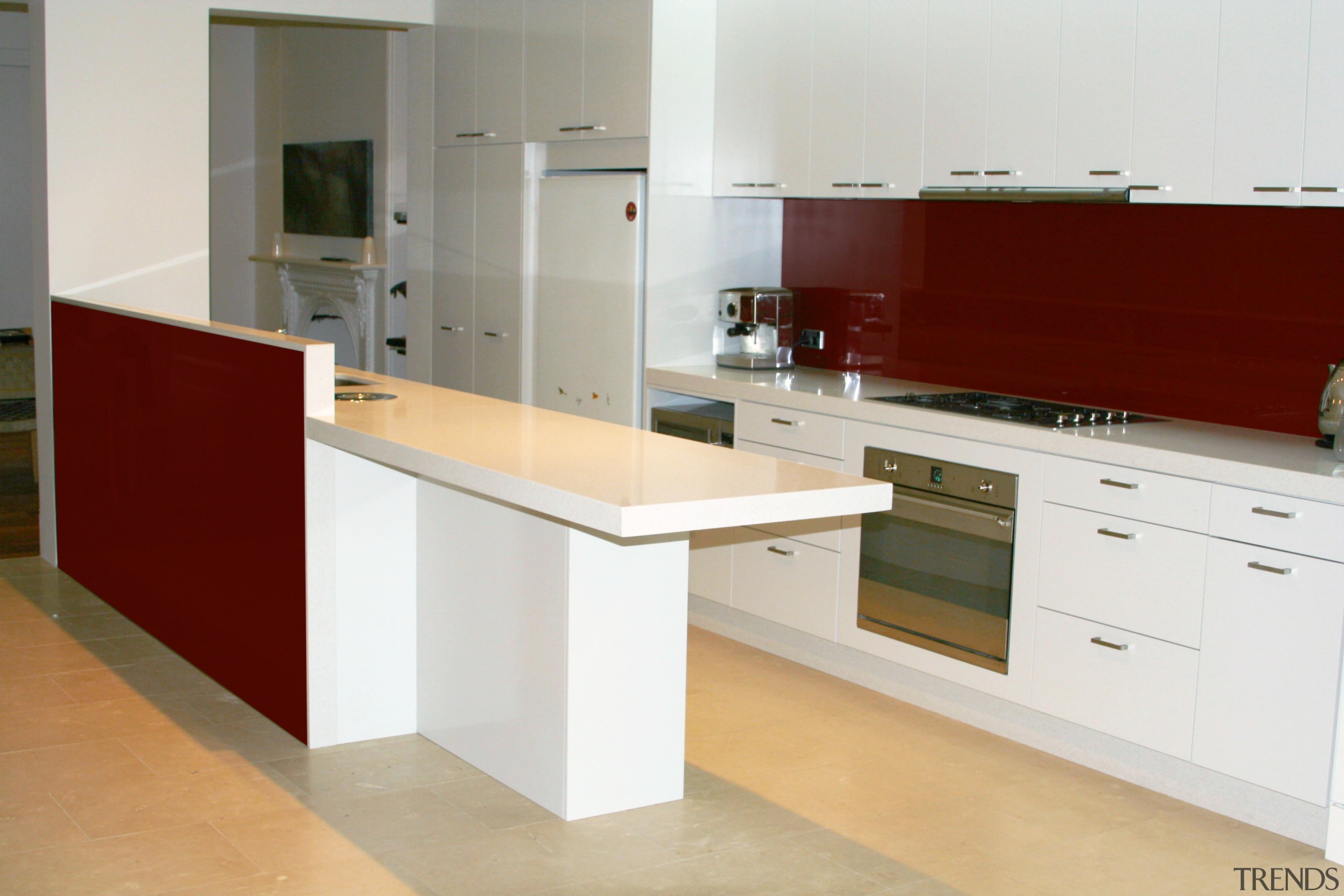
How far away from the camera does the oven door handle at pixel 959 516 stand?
3.80 m

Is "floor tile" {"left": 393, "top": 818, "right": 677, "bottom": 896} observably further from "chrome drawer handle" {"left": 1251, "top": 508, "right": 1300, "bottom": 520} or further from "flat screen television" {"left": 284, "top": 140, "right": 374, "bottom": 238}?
"flat screen television" {"left": 284, "top": 140, "right": 374, "bottom": 238}

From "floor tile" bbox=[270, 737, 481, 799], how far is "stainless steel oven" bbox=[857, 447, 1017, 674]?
139cm

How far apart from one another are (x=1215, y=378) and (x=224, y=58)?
739 cm

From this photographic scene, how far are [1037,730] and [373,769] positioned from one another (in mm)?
1818

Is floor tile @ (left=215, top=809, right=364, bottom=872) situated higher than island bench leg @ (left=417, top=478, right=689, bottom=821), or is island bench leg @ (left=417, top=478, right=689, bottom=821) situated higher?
island bench leg @ (left=417, top=478, right=689, bottom=821)

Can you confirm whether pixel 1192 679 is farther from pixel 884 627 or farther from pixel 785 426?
pixel 785 426

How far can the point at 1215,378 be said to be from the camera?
12.8ft

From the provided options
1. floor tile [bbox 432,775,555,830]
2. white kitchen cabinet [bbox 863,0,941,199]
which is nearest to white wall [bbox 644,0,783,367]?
white kitchen cabinet [bbox 863,0,941,199]

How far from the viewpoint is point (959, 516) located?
3.93 m

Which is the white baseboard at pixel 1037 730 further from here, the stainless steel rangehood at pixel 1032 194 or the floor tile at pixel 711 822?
the stainless steel rangehood at pixel 1032 194

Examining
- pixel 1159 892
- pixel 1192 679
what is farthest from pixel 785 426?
pixel 1159 892

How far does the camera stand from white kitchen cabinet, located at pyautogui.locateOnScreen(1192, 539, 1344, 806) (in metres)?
3.07

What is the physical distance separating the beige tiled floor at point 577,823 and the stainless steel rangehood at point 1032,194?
5.07ft

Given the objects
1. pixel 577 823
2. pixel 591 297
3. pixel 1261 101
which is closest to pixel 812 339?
pixel 591 297
